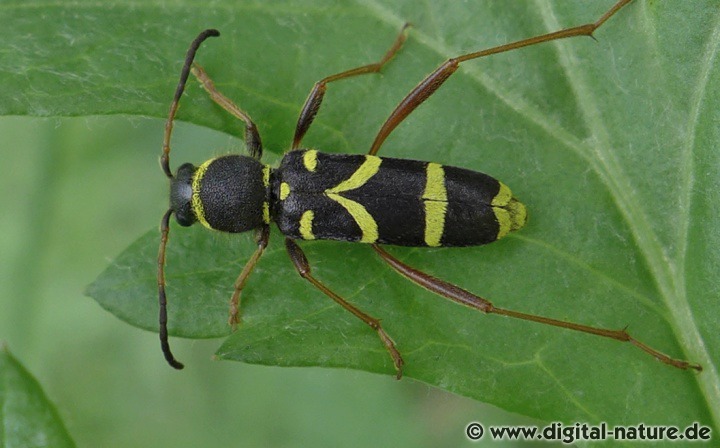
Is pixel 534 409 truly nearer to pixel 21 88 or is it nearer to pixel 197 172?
pixel 197 172

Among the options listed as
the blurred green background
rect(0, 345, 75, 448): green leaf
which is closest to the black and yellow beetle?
rect(0, 345, 75, 448): green leaf

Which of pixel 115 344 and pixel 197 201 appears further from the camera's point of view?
pixel 115 344

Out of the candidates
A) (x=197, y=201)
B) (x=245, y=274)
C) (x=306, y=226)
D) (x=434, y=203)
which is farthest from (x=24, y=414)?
(x=434, y=203)

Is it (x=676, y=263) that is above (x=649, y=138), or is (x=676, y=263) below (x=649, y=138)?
below

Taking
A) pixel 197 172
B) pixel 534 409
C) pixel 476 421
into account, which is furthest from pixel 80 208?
pixel 534 409

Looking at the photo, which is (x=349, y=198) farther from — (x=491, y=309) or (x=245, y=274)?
(x=491, y=309)

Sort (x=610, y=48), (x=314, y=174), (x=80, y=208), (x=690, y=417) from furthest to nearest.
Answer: (x=80, y=208) < (x=314, y=174) < (x=610, y=48) < (x=690, y=417)
